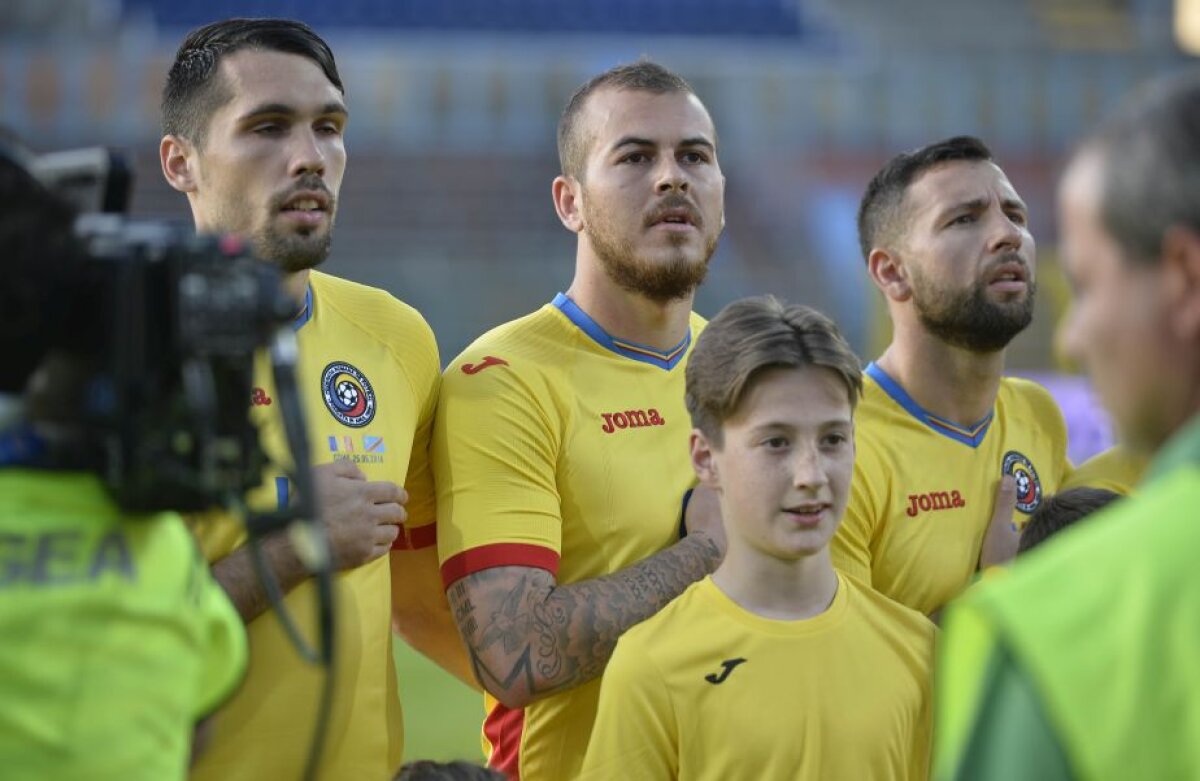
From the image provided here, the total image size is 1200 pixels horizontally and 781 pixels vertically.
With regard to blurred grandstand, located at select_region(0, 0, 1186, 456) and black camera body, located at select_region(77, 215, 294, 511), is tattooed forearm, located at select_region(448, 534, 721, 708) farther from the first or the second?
blurred grandstand, located at select_region(0, 0, 1186, 456)

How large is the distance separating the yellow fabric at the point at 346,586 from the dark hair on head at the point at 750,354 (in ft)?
2.06

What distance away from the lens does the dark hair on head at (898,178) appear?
3.94 metres

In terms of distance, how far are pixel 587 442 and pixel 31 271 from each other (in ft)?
6.11

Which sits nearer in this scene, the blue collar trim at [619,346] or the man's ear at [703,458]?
the man's ear at [703,458]

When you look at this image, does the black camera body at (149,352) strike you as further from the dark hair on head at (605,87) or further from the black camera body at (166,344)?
the dark hair on head at (605,87)

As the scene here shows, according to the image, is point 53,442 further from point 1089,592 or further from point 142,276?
point 1089,592

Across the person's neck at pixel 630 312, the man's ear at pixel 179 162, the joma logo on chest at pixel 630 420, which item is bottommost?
the joma logo on chest at pixel 630 420

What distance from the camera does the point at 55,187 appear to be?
1.86 metres

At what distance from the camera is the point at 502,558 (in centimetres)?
328

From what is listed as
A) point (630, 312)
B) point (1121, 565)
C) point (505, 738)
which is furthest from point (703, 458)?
point (1121, 565)

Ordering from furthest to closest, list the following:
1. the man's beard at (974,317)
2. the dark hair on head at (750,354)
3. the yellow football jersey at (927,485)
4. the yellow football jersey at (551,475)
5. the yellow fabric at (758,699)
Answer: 1. the man's beard at (974,317)
2. the yellow football jersey at (927,485)
3. the yellow football jersey at (551,475)
4. the dark hair on head at (750,354)
5. the yellow fabric at (758,699)

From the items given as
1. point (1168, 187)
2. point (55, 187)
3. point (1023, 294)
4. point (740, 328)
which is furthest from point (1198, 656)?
point (1023, 294)

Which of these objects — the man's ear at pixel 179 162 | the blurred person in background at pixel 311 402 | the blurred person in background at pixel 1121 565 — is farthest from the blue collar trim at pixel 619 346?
the blurred person in background at pixel 1121 565

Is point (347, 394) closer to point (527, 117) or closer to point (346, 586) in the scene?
point (346, 586)
